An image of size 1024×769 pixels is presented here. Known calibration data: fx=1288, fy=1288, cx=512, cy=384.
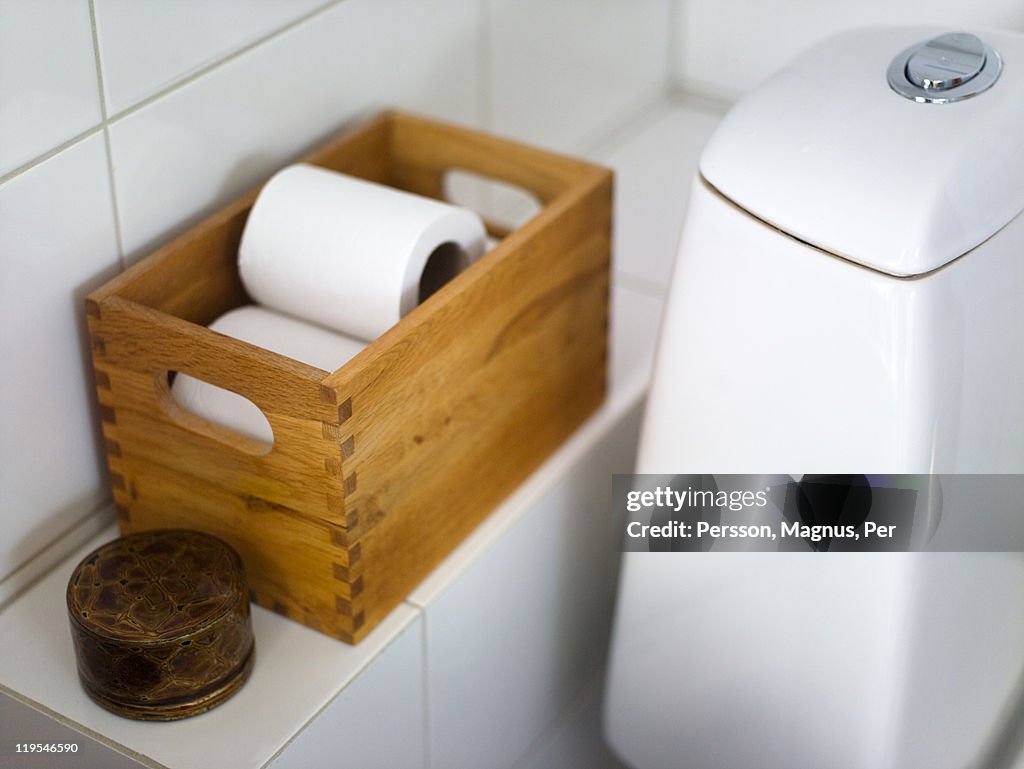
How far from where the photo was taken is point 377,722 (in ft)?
2.56

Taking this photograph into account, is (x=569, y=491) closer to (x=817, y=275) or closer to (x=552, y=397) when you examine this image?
(x=552, y=397)

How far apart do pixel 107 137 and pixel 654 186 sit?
63 cm

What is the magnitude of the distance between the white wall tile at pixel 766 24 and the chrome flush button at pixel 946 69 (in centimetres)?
41

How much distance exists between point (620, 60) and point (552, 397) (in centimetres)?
50

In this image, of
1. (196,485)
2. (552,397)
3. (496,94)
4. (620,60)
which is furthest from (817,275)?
(620,60)

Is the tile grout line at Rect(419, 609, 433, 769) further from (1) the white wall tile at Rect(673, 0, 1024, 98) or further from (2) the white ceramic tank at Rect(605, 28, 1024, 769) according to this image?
(1) the white wall tile at Rect(673, 0, 1024, 98)

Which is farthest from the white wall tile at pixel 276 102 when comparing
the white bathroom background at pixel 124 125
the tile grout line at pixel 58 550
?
the tile grout line at pixel 58 550

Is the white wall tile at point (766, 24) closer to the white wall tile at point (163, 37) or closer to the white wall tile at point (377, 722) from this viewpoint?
the white wall tile at point (163, 37)

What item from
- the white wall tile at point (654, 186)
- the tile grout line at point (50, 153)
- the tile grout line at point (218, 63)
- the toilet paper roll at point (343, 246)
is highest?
the tile grout line at point (218, 63)

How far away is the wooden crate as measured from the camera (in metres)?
0.69

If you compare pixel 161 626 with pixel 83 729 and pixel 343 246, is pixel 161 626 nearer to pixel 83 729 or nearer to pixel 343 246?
pixel 83 729

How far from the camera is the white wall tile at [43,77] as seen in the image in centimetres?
67

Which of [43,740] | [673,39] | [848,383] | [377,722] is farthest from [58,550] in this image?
[673,39]

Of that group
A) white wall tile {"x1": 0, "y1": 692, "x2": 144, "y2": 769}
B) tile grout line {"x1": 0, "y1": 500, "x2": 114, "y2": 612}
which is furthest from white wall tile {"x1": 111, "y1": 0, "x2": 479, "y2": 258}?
white wall tile {"x1": 0, "y1": 692, "x2": 144, "y2": 769}
